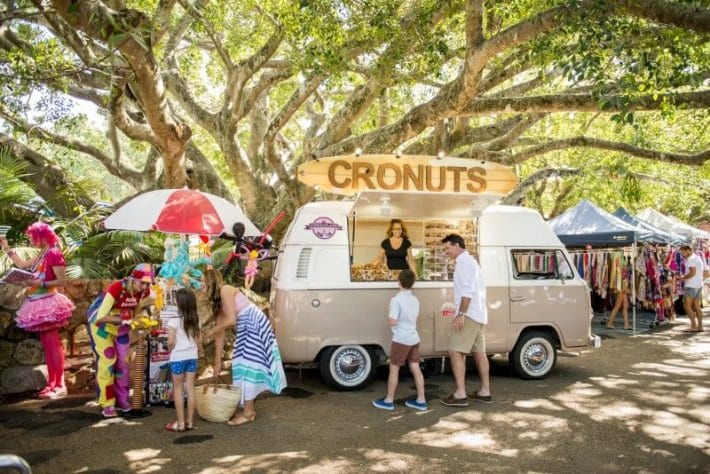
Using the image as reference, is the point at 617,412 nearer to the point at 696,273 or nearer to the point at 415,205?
the point at 415,205

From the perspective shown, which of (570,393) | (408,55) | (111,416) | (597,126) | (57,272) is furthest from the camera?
(597,126)

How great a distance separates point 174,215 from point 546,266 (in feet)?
16.8

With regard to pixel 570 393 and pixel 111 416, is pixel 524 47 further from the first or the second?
pixel 111 416

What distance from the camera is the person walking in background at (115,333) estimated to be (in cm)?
636

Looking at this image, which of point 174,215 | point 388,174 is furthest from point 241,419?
point 388,174

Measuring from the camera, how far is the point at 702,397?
737cm

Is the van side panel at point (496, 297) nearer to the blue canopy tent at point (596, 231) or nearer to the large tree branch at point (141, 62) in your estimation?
the large tree branch at point (141, 62)

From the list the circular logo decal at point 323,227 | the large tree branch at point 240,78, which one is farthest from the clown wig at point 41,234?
the large tree branch at point 240,78

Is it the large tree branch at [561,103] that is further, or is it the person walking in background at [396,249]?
the large tree branch at [561,103]

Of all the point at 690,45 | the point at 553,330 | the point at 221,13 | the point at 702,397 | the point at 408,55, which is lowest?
the point at 702,397

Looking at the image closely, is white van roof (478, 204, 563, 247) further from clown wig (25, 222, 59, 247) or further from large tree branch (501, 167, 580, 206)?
large tree branch (501, 167, 580, 206)

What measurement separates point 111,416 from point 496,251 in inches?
206

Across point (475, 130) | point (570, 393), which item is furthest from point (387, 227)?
point (475, 130)

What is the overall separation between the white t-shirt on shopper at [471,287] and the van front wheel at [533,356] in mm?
1651
